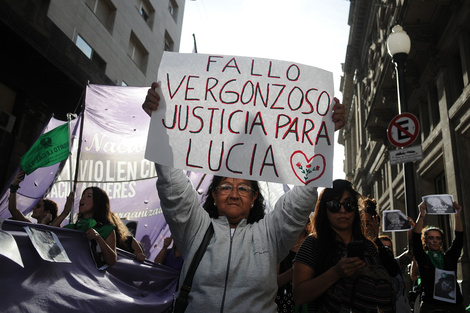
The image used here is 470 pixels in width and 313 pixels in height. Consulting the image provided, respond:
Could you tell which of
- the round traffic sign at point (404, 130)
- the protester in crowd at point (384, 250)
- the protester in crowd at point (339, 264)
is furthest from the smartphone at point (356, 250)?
the round traffic sign at point (404, 130)

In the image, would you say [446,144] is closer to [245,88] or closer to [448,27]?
[448,27]

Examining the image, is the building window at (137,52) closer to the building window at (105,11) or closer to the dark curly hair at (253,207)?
the building window at (105,11)

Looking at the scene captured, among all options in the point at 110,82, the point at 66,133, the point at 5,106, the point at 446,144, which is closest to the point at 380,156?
the point at 446,144

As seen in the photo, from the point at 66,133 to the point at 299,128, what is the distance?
3.53 m

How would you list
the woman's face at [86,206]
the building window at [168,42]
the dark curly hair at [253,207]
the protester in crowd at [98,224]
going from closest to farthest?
the dark curly hair at [253,207] → the protester in crowd at [98,224] → the woman's face at [86,206] → the building window at [168,42]

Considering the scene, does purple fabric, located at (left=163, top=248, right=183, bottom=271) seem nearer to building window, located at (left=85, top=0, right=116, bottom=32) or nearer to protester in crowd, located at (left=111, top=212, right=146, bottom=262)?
protester in crowd, located at (left=111, top=212, right=146, bottom=262)

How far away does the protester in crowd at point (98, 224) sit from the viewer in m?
3.76

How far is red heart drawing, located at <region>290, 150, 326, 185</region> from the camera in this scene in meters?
2.42

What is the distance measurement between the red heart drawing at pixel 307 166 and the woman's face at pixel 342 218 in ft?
1.46

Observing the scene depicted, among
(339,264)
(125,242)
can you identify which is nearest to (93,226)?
(125,242)

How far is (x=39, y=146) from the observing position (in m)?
4.88

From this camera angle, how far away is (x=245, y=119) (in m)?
2.61

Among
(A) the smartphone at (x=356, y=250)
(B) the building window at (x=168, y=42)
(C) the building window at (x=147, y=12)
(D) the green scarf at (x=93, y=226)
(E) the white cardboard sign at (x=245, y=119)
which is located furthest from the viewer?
(B) the building window at (x=168, y=42)

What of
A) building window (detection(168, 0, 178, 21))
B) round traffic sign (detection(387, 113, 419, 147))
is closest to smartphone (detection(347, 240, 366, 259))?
round traffic sign (detection(387, 113, 419, 147))
